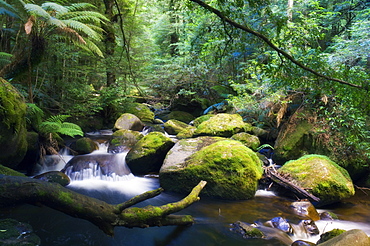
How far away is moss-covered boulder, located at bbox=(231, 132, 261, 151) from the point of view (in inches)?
310

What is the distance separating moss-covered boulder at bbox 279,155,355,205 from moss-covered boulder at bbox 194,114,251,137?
267 cm

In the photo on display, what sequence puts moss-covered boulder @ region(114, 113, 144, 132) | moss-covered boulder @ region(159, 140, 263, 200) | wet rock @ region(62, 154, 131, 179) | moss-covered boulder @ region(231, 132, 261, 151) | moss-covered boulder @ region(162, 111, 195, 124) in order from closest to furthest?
moss-covered boulder @ region(159, 140, 263, 200), wet rock @ region(62, 154, 131, 179), moss-covered boulder @ region(231, 132, 261, 151), moss-covered boulder @ region(114, 113, 144, 132), moss-covered boulder @ region(162, 111, 195, 124)

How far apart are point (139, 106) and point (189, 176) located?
805cm

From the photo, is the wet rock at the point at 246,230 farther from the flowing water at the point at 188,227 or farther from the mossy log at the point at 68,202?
the mossy log at the point at 68,202

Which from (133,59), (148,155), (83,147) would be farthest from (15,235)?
(133,59)

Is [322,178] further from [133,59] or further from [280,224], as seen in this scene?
[133,59]

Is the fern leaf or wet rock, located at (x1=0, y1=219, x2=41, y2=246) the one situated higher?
the fern leaf

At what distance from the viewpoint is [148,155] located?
6.84 meters

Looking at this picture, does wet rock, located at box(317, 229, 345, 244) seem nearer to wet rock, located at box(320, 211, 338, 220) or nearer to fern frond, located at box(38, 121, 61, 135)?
wet rock, located at box(320, 211, 338, 220)

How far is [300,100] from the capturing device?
807 centimetres

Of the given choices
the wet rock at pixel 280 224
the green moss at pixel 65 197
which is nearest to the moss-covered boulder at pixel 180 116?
the wet rock at pixel 280 224

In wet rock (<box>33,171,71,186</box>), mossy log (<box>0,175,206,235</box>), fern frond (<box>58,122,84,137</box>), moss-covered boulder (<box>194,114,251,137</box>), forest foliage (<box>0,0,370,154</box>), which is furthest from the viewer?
moss-covered boulder (<box>194,114,251,137</box>)

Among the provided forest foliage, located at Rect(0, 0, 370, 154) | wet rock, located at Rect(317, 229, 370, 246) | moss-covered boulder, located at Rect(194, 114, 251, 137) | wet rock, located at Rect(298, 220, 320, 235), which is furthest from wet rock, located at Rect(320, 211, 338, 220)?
moss-covered boulder, located at Rect(194, 114, 251, 137)

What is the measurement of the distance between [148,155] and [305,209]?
430 cm
